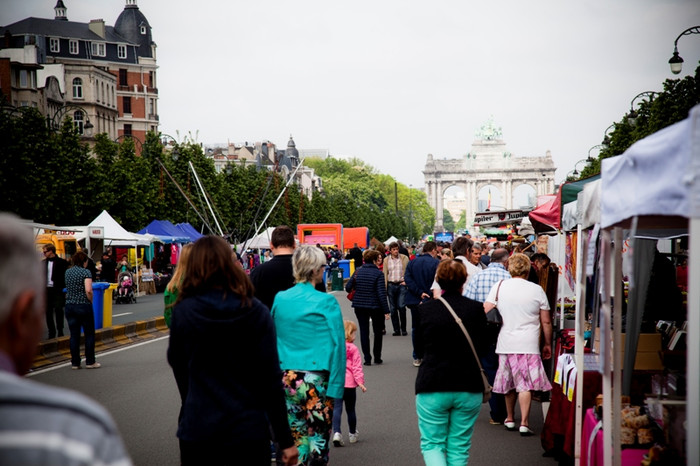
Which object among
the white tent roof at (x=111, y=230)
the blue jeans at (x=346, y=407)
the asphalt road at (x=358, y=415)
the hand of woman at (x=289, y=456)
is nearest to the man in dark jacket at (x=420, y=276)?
the asphalt road at (x=358, y=415)

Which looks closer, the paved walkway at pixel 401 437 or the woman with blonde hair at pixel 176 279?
the woman with blonde hair at pixel 176 279

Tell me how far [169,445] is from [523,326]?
3.50 metres

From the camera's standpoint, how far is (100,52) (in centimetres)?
8375

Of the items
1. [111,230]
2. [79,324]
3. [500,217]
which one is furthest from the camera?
[500,217]

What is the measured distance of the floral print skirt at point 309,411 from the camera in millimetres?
5703

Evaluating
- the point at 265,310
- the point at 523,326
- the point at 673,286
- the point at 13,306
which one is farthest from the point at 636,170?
the point at 673,286

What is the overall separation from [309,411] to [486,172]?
16445cm

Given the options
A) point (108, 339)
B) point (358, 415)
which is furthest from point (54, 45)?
point (358, 415)

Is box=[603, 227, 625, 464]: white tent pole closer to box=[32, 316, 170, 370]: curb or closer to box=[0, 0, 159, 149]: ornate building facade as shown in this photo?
box=[32, 316, 170, 370]: curb

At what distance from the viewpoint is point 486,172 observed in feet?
550

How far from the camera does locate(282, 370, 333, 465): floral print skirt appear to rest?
5703mm

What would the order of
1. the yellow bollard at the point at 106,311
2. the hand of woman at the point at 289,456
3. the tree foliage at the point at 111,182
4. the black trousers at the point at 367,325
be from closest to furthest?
the hand of woman at the point at 289,456 < the black trousers at the point at 367,325 < the yellow bollard at the point at 106,311 < the tree foliage at the point at 111,182

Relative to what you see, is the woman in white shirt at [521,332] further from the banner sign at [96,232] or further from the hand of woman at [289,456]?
the banner sign at [96,232]

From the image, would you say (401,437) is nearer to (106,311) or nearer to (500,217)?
(106,311)
